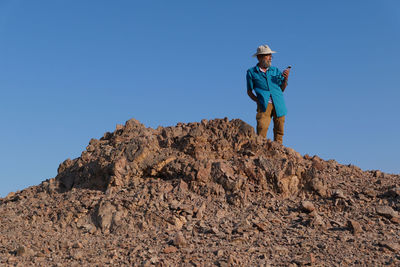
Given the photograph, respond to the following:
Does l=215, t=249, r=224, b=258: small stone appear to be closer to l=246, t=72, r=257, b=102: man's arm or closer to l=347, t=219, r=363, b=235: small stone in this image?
l=347, t=219, r=363, b=235: small stone

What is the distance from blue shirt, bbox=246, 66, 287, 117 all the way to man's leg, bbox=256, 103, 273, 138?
113 millimetres

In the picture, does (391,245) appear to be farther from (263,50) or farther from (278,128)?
(263,50)

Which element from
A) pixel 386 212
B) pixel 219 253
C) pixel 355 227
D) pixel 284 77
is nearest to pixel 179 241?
pixel 219 253

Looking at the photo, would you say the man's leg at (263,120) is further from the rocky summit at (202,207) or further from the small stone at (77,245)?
the small stone at (77,245)

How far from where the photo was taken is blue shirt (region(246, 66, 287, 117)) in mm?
10641

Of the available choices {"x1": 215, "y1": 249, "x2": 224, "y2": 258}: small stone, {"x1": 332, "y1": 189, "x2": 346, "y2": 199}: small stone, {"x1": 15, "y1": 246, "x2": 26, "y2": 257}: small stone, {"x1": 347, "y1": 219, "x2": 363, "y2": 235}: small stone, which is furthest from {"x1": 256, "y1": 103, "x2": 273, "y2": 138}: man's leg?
{"x1": 15, "y1": 246, "x2": 26, "y2": 257}: small stone

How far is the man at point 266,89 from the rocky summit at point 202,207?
0.69 metres

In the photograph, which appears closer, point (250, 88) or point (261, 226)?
point (261, 226)

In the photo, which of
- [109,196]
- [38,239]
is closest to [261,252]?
[109,196]

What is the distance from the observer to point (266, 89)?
35.1 feet

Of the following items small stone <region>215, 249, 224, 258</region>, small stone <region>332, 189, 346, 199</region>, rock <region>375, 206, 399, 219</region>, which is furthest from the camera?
small stone <region>332, 189, 346, 199</region>

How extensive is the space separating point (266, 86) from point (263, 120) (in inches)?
32.3

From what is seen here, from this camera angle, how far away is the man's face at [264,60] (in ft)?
35.2

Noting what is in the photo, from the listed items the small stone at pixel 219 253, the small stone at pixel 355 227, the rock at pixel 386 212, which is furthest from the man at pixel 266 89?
the small stone at pixel 219 253
